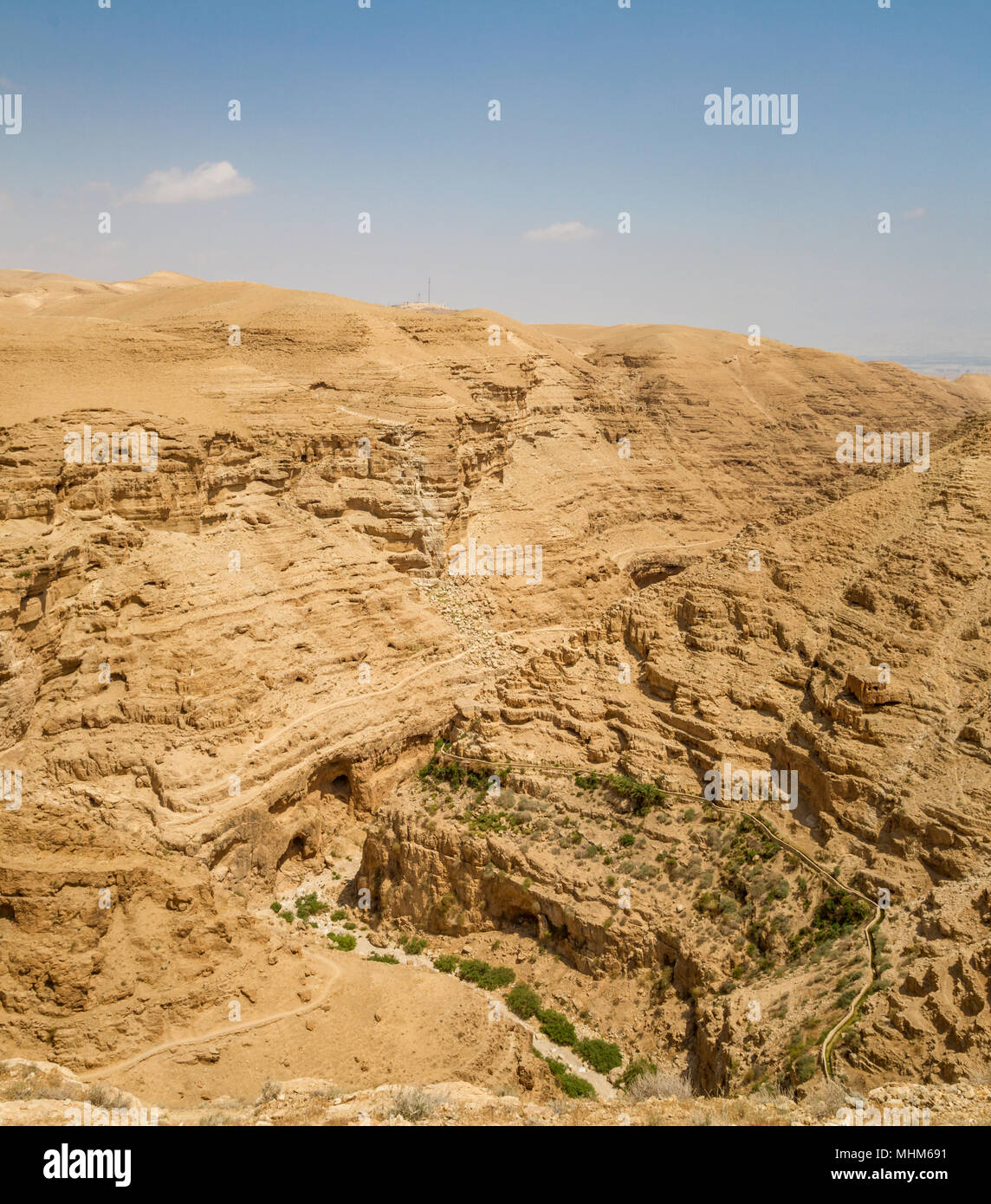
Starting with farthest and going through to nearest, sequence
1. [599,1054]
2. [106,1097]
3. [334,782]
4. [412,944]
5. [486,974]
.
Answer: [334,782] < [412,944] < [486,974] < [599,1054] < [106,1097]

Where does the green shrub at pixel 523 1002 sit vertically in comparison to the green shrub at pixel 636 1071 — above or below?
above

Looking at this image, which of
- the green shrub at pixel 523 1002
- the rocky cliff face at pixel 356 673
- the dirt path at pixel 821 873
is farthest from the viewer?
the green shrub at pixel 523 1002

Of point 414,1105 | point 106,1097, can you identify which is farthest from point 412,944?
point 414,1105

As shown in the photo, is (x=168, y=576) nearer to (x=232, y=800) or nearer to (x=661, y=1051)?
(x=232, y=800)

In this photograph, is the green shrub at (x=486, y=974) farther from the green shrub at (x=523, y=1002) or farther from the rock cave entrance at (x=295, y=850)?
the rock cave entrance at (x=295, y=850)

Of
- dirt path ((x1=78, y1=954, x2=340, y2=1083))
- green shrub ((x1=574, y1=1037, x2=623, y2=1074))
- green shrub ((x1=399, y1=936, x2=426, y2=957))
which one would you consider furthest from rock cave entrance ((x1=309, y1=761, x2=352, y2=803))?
green shrub ((x1=574, y1=1037, x2=623, y2=1074))

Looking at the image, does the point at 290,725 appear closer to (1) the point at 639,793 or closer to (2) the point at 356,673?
(2) the point at 356,673

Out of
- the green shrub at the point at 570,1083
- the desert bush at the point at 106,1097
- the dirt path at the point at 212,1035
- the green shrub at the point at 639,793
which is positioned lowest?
Answer: the green shrub at the point at 570,1083

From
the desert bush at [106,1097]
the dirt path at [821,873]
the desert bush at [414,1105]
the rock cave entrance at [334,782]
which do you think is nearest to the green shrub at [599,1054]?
the dirt path at [821,873]
